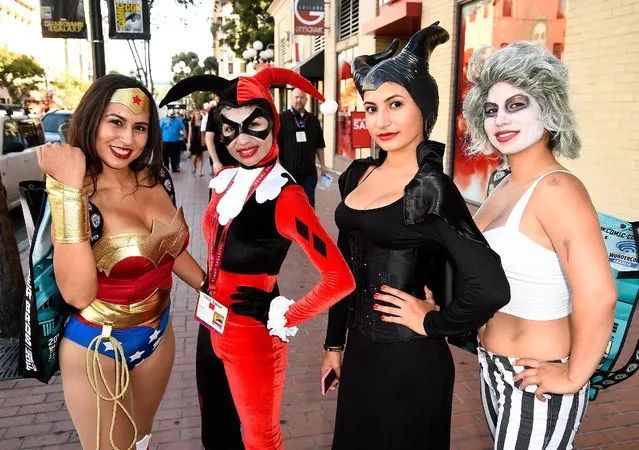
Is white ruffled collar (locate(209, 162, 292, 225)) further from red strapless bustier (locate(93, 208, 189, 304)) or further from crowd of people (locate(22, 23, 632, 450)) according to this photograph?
red strapless bustier (locate(93, 208, 189, 304))

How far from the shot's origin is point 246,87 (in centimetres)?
215

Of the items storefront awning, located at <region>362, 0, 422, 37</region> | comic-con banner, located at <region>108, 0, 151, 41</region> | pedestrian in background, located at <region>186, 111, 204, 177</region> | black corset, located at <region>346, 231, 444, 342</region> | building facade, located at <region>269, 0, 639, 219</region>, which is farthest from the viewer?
pedestrian in background, located at <region>186, 111, 204, 177</region>

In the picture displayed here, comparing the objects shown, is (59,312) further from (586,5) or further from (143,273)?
(586,5)

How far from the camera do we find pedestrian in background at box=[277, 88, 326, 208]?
6969mm

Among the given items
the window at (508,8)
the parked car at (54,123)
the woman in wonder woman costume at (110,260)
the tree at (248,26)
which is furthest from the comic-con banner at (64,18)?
the tree at (248,26)

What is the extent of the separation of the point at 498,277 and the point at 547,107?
0.56 meters

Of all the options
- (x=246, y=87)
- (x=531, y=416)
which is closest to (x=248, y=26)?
(x=246, y=87)

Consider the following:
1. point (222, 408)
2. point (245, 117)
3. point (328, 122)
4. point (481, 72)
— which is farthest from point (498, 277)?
point (328, 122)

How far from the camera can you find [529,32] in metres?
6.80

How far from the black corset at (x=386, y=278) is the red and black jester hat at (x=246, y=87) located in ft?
2.25

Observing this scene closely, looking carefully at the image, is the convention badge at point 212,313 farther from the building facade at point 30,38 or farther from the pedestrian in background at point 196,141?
the building facade at point 30,38

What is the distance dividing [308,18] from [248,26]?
17.0 meters

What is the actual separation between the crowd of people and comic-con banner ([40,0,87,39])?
390cm

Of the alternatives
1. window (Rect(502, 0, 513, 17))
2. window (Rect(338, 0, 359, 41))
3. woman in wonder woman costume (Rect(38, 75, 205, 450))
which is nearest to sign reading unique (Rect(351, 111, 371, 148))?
window (Rect(502, 0, 513, 17))
